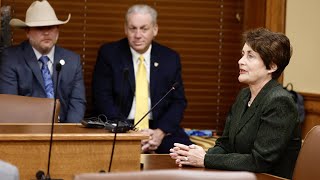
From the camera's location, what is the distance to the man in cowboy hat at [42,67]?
5062 mm

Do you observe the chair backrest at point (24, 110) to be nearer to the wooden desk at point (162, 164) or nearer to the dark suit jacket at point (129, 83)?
the wooden desk at point (162, 164)

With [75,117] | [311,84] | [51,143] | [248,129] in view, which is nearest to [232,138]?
[248,129]

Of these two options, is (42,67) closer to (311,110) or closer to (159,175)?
(311,110)

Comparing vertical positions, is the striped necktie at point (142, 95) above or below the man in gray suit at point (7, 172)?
below

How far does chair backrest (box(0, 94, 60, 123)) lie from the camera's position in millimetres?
4000

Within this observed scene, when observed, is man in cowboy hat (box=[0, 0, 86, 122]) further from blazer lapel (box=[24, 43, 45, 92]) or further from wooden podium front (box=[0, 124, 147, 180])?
wooden podium front (box=[0, 124, 147, 180])

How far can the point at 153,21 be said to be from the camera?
5.48 metres

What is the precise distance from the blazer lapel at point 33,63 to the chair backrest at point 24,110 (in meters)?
0.99

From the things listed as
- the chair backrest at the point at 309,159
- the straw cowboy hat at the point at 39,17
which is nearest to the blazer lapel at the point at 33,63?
the straw cowboy hat at the point at 39,17

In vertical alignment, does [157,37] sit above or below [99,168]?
above

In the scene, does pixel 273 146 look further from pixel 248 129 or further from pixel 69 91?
pixel 69 91

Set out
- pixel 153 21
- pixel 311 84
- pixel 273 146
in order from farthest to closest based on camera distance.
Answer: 1. pixel 311 84
2. pixel 153 21
3. pixel 273 146

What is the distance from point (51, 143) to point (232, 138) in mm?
891

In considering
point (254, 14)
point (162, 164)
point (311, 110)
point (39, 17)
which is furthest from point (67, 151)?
point (254, 14)
